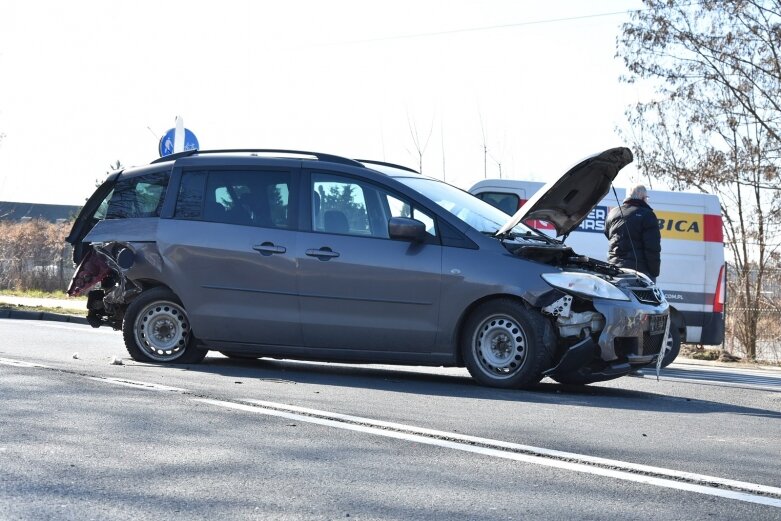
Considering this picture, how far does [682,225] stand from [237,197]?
710cm

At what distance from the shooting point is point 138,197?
420 inches

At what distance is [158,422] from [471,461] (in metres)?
1.88

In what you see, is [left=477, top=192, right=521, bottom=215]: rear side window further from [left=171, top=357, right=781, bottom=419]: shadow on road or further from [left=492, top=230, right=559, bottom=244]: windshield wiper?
[left=492, top=230, right=559, bottom=244]: windshield wiper

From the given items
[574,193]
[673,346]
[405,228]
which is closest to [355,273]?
[405,228]

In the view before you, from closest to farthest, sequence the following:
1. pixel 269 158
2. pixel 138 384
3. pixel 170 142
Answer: pixel 138 384
pixel 269 158
pixel 170 142

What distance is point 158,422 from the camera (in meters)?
6.53

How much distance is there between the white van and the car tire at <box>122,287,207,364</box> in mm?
5708

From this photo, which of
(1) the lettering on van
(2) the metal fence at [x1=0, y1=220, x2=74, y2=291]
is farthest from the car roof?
(2) the metal fence at [x1=0, y1=220, x2=74, y2=291]

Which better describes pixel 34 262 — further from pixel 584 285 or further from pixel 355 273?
pixel 584 285

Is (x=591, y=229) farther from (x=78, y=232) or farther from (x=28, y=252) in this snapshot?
(x=28, y=252)

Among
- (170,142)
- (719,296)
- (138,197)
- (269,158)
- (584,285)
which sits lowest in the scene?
(584,285)

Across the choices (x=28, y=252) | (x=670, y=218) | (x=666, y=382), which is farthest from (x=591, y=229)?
(x=28, y=252)

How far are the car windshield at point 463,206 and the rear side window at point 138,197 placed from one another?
2192 mm

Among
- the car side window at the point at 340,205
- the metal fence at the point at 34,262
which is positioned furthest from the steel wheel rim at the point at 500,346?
the metal fence at the point at 34,262
